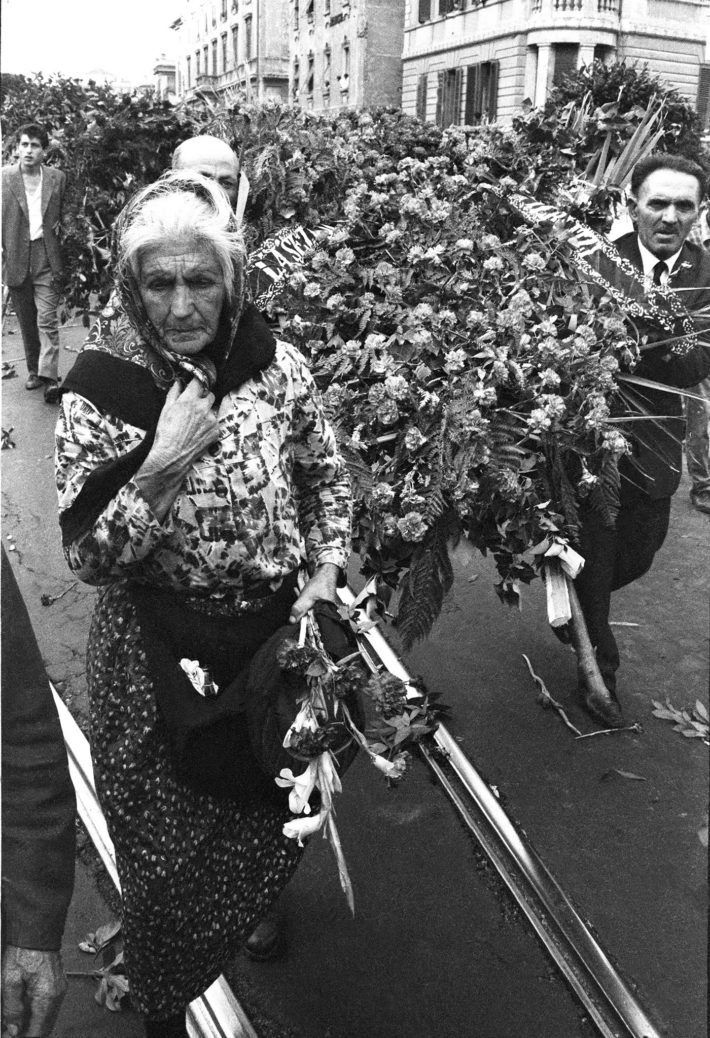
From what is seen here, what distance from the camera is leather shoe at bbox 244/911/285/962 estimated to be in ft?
9.59

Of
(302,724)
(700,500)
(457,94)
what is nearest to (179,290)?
(302,724)

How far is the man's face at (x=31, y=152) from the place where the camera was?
8.27m

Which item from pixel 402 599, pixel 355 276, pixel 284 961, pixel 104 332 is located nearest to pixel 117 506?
pixel 104 332

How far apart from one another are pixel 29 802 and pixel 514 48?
4.38 m

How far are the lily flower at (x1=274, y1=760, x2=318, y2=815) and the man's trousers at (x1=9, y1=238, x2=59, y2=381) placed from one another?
25.3 ft

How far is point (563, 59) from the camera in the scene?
8.57 m

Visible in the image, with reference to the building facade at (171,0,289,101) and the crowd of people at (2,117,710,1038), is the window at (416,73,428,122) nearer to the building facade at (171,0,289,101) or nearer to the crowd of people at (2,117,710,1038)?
the building facade at (171,0,289,101)

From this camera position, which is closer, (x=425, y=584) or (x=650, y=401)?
(x=425, y=584)

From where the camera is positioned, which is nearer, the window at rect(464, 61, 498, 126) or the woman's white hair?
the woman's white hair

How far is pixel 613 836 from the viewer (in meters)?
3.47

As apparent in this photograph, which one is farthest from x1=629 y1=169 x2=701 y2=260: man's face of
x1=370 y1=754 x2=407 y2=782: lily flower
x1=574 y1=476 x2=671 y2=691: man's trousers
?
x1=370 y1=754 x2=407 y2=782: lily flower

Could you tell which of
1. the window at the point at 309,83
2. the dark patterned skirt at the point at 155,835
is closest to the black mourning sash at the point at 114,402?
the dark patterned skirt at the point at 155,835

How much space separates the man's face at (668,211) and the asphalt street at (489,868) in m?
1.64

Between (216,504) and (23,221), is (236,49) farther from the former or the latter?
(23,221)
